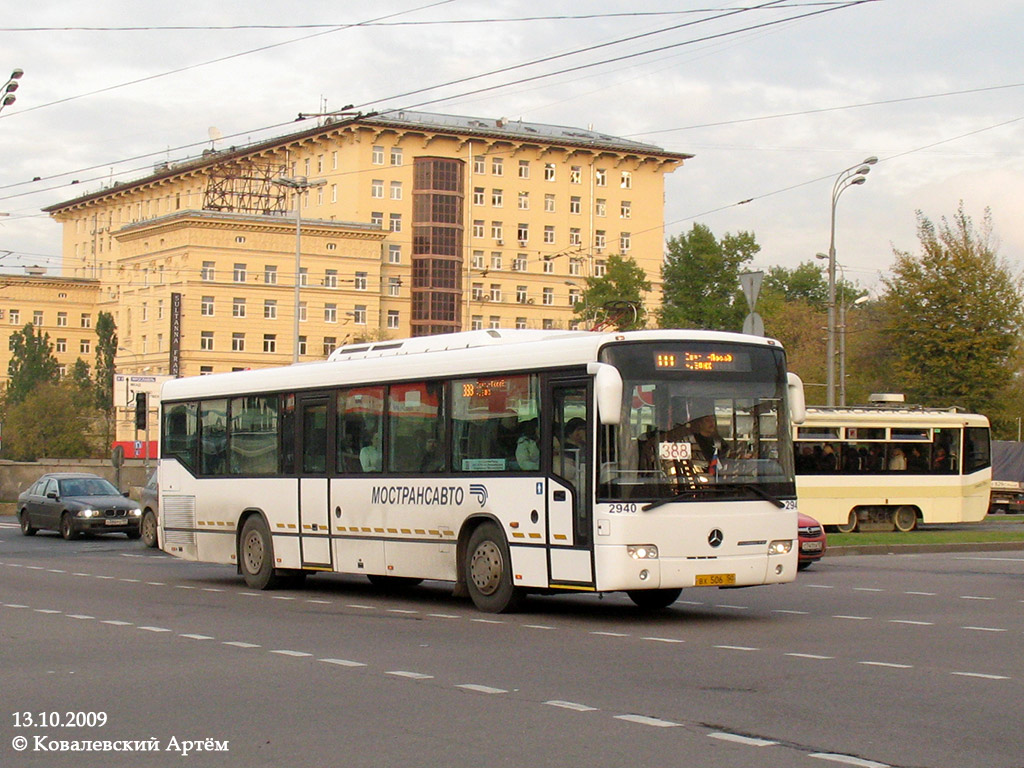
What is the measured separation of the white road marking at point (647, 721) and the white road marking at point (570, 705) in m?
0.31

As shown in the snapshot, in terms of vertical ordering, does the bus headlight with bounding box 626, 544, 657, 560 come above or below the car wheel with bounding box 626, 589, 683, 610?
above

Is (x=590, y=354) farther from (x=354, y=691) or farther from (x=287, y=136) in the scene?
(x=287, y=136)

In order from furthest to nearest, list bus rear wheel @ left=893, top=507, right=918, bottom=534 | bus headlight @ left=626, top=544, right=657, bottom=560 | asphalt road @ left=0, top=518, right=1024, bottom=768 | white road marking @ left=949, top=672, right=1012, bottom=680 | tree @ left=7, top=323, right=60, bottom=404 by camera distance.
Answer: tree @ left=7, top=323, right=60, bottom=404 → bus rear wheel @ left=893, top=507, right=918, bottom=534 → bus headlight @ left=626, top=544, right=657, bottom=560 → white road marking @ left=949, top=672, right=1012, bottom=680 → asphalt road @ left=0, top=518, right=1024, bottom=768

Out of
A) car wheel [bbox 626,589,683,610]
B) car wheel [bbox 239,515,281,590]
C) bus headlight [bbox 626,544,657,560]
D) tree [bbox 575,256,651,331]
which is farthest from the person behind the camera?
tree [bbox 575,256,651,331]

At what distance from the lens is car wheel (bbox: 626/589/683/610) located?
16844 millimetres

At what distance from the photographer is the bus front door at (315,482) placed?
751 inches

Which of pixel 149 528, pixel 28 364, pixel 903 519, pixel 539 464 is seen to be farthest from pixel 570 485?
pixel 28 364

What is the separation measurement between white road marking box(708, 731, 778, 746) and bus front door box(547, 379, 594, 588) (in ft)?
20.2

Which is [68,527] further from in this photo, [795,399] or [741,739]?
[741,739]

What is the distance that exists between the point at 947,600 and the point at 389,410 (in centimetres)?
701

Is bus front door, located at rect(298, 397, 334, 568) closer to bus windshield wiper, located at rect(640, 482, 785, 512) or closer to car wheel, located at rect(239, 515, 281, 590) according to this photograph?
car wheel, located at rect(239, 515, 281, 590)

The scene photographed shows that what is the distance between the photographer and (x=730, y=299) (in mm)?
104000

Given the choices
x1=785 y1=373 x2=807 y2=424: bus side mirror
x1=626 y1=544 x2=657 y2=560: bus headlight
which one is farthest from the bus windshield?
x1=626 y1=544 x2=657 y2=560: bus headlight

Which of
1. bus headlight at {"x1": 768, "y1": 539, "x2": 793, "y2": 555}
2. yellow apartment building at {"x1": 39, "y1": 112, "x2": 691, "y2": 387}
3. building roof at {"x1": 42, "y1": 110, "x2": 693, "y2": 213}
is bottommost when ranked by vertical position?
bus headlight at {"x1": 768, "y1": 539, "x2": 793, "y2": 555}
